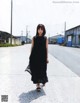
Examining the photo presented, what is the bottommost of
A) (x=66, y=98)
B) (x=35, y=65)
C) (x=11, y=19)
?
(x=66, y=98)

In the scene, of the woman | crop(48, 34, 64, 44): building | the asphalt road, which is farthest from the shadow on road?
crop(48, 34, 64, 44): building

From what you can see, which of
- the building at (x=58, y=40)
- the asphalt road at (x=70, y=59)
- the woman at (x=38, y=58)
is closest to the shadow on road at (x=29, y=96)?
the woman at (x=38, y=58)

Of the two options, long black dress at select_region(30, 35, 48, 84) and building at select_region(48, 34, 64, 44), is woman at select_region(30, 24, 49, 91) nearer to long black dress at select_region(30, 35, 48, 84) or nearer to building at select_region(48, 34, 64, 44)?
long black dress at select_region(30, 35, 48, 84)

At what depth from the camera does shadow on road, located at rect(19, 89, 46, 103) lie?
588 centimetres

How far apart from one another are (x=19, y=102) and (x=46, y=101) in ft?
1.88

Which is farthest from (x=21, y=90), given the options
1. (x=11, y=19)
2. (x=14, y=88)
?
(x=11, y=19)

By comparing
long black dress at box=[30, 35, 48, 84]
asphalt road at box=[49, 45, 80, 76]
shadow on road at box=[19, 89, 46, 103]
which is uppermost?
long black dress at box=[30, 35, 48, 84]

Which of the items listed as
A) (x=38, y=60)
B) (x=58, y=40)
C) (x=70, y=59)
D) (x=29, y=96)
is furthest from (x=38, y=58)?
(x=58, y=40)

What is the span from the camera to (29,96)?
625 centimetres

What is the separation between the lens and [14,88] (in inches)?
286

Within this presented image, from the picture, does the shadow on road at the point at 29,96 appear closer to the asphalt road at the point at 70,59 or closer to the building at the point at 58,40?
the asphalt road at the point at 70,59

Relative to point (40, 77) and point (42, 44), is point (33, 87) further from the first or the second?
point (42, 44)

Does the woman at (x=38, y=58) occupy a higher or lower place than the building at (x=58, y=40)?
lower

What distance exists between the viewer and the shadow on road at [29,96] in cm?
588
